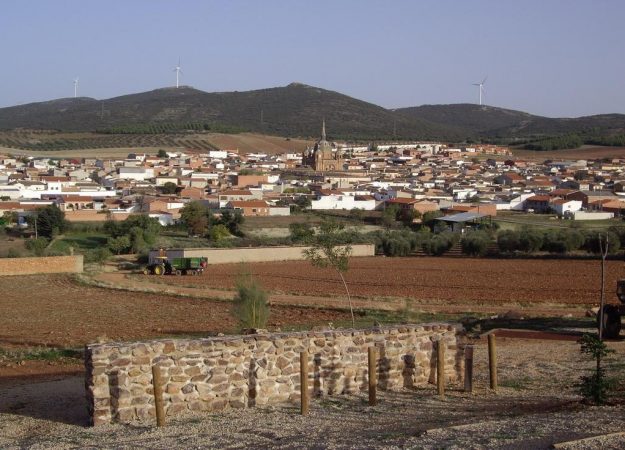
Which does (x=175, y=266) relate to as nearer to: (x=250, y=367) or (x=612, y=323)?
(x=612, y=323)

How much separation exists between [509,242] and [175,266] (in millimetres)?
18021

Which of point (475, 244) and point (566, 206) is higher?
point (566, 206)

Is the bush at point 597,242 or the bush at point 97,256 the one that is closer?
the bush at point 597,242

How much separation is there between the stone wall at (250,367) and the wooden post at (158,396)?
0.80ft

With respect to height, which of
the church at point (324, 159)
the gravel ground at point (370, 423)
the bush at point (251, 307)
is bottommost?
the bush at point (251, 307)

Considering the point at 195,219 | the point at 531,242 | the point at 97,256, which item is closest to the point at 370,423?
the point at 97,256

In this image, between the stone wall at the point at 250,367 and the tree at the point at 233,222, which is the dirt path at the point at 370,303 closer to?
the stone wall at the point at 250,367

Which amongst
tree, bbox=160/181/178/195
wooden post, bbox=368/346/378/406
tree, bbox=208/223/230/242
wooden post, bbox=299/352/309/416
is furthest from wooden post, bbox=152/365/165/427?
tree, bbox=160/181/178/195

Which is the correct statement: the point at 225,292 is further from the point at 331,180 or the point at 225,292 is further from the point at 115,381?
the point at 331,180

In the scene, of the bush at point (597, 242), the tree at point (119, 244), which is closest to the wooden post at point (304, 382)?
the bush at point (597, 242)

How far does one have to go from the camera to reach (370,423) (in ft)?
35.4

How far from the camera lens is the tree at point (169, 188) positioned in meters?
87.0

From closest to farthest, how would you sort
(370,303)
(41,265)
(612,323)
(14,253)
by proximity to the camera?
(612,323) < (370,303) < (41,265) < (14,253)

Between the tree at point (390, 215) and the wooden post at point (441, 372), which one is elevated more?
the wooden post at point (441, 372)
